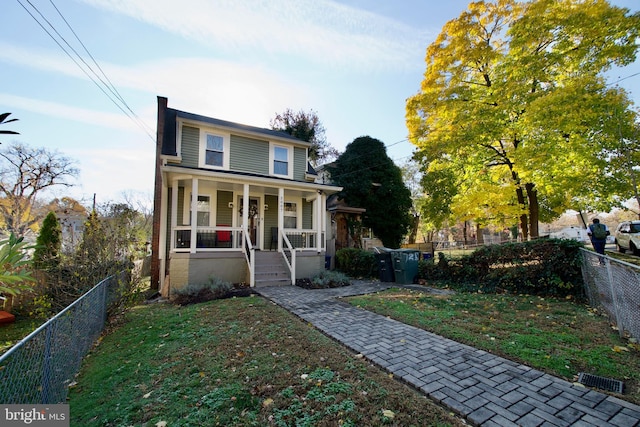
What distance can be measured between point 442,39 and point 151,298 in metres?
15.7

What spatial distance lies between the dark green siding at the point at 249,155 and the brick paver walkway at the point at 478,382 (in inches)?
363

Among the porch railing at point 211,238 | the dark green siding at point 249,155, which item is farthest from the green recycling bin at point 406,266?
the dark green siding at point 249,155

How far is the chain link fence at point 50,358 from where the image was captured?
2129 millimetres

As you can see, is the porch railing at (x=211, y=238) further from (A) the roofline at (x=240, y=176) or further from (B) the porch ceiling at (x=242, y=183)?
(A) the roofline at (x=240, y=176)

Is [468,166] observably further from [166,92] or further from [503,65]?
[166,92]

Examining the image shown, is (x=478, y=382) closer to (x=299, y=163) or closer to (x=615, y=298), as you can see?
(x=615, y=298)

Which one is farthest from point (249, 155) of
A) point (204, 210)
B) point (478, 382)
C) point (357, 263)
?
point (478, 382)

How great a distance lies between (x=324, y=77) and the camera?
11.5m

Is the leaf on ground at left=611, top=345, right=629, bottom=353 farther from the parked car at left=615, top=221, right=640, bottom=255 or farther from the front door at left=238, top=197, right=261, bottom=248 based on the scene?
the parked car at left=615, top=221, right=640, bottom=255

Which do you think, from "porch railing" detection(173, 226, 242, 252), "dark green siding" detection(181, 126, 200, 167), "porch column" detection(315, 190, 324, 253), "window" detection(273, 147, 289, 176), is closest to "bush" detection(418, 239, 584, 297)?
"porch column" detection(315, 190, 324, 253)

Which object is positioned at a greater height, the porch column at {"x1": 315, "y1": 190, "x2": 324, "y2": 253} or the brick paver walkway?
the porch column at {"x1": 315, "y1": 190, "x2": 324, "y2": 253}

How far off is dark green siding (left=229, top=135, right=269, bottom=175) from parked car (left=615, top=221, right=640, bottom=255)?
16.6 meters

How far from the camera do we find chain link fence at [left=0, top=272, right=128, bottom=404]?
2.13 m

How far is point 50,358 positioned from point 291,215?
36.5 ft
